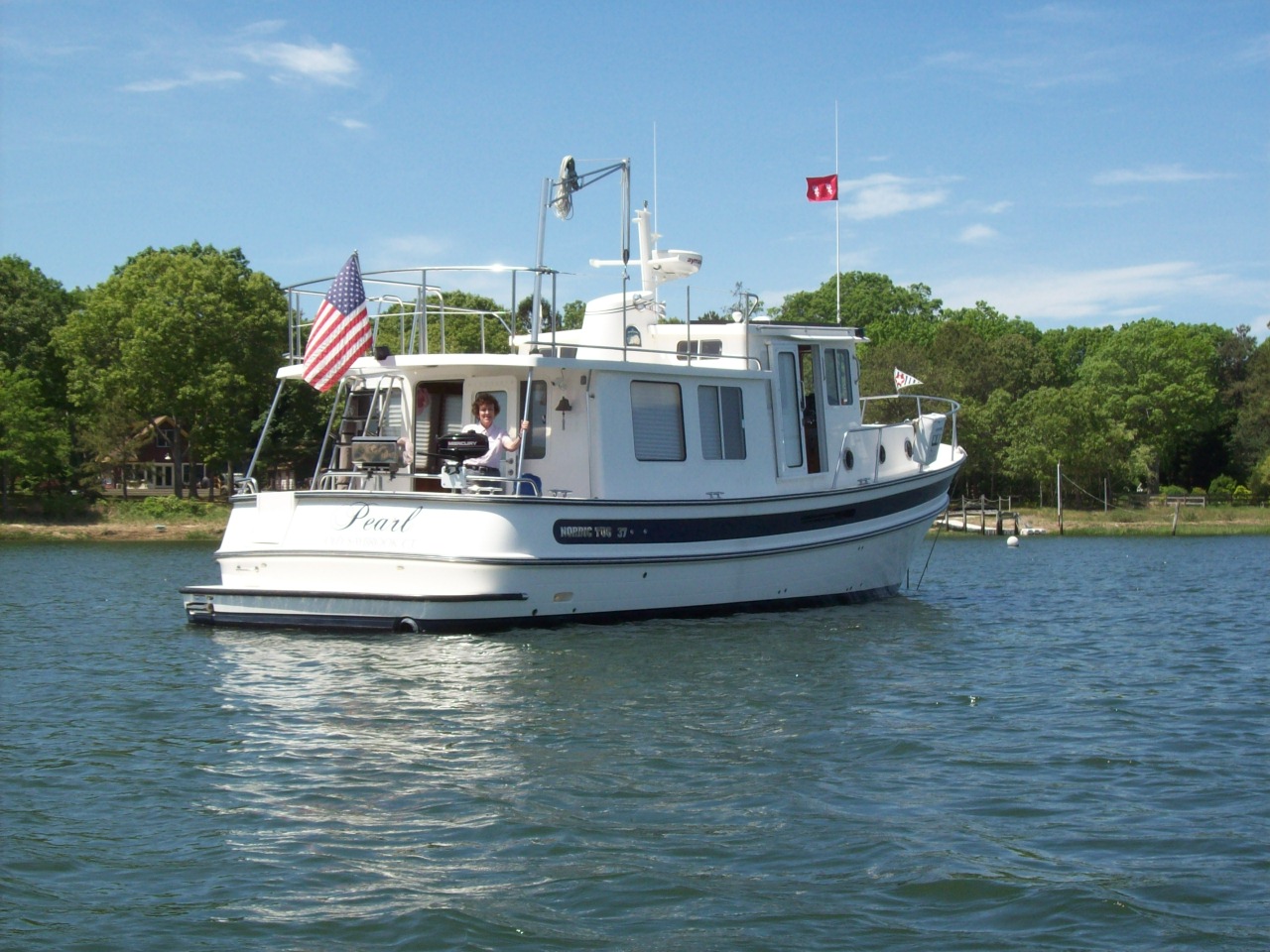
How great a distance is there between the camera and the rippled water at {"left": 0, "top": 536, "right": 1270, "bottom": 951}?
19.6 feet

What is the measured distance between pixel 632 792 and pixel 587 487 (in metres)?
7.87

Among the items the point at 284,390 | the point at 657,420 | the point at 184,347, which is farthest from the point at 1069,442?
the point at 657,420

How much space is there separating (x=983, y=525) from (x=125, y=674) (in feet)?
144

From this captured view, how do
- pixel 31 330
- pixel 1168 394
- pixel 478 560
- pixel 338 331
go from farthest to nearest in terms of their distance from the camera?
pixel 1168 394
pixel 31 330
pixel 338 331
pixel 478 560

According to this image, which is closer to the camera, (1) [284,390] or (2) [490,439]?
(2) [490,439]

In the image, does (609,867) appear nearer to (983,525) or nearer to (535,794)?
(535,794)

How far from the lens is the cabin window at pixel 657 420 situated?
15.9 meters

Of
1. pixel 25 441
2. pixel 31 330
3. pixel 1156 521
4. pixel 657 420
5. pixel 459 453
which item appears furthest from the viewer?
pixel 31 330

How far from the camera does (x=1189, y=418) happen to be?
72875 mm

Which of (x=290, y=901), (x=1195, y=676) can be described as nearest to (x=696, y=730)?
(x=290, y=901)

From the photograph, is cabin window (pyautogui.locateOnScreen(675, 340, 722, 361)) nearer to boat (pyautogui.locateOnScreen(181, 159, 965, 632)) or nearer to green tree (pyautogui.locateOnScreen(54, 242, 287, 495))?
boat (pyautogui.locateOnScreen(181, 159, 965, 632))

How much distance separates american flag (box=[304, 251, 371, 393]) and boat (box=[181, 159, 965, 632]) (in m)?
0.19

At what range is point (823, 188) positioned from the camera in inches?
855

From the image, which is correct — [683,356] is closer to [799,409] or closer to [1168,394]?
[799,409]
